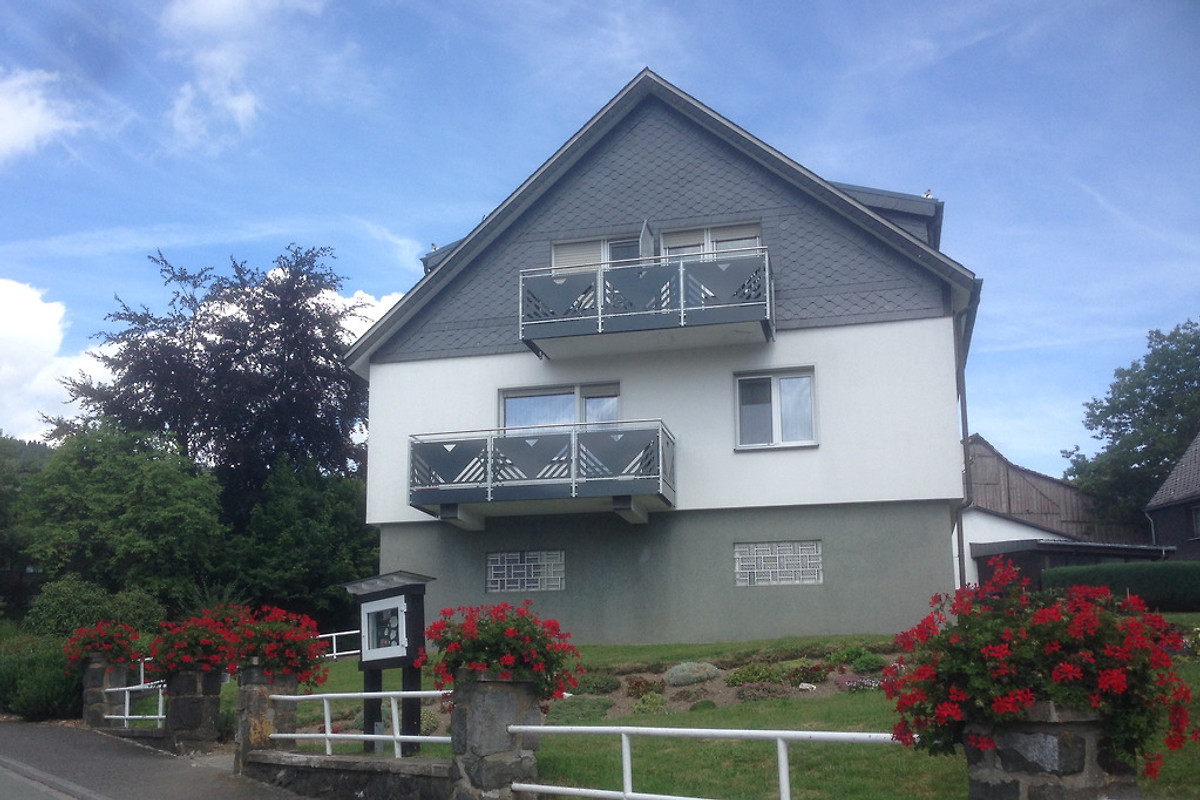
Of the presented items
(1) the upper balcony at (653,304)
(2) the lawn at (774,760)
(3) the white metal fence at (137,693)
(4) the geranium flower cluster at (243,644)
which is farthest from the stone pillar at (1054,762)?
(1) the upper balcony at (653,304)

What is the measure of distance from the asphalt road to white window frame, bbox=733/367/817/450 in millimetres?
10548

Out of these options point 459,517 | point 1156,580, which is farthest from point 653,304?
point 1156,580

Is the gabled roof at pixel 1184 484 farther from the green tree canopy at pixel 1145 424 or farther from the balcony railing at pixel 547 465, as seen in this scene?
the balcony railing at pixel 547 465

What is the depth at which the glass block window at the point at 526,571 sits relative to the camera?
21.5m

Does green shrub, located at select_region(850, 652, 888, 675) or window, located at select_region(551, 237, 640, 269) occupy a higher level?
window, located at select_region(551, 237, 640, 269)

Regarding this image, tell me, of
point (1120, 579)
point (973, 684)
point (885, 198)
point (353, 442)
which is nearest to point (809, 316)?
point (885, 198)

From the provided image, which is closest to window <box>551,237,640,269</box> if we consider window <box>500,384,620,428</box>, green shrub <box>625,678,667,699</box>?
window <box>500,384,620,428</box>

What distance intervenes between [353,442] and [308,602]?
572cm

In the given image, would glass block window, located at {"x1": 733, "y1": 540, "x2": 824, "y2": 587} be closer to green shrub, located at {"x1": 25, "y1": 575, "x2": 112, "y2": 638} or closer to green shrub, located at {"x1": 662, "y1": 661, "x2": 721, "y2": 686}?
green shrub, located at {"x1": 662, "y1": 661, "x2": 721, "y2": 686}

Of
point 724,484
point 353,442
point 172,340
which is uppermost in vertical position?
point 172,340

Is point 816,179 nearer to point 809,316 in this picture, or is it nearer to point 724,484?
point 809,316

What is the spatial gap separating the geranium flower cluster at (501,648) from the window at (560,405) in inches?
491

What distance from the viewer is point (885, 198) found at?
2305 cm

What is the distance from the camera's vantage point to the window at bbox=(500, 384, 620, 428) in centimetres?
2197
